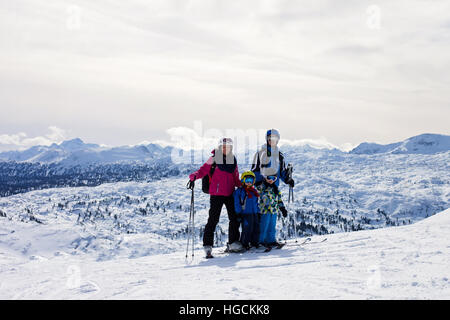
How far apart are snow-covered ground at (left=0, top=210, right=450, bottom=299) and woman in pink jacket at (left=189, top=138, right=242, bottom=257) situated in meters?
0.73

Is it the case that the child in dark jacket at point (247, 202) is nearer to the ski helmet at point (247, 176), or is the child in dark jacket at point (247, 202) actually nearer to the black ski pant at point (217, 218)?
the ski helmet at point (247, 176)

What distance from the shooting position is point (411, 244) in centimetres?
733

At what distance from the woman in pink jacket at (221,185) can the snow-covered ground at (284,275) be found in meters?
0.73

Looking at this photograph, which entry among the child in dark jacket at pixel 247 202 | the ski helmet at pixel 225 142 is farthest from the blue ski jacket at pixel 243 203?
the ski helmet at pixel 225 142

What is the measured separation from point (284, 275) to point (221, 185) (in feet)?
11.6

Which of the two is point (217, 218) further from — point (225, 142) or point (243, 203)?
point (225, 142)

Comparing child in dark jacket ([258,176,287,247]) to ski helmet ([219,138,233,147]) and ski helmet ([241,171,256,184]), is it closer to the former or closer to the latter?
ski helmet ([241,171,256,184])

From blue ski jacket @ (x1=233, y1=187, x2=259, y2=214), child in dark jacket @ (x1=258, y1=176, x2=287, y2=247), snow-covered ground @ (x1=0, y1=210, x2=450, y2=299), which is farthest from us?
child in dark jacket @ (x1=258, y1=176, x2=287, y2=247)

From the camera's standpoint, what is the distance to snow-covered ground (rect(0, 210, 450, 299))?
5.00 meters

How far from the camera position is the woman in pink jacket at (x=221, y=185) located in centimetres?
907

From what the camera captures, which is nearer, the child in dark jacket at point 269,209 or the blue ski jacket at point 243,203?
the blue ski jacket at point 243,203

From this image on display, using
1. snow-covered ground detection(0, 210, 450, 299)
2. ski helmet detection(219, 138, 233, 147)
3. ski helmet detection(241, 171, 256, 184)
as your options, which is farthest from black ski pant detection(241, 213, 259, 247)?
ski helmet detection(219, 138, 233, 147)

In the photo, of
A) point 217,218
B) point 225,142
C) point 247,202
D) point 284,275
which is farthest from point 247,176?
point 284,275
